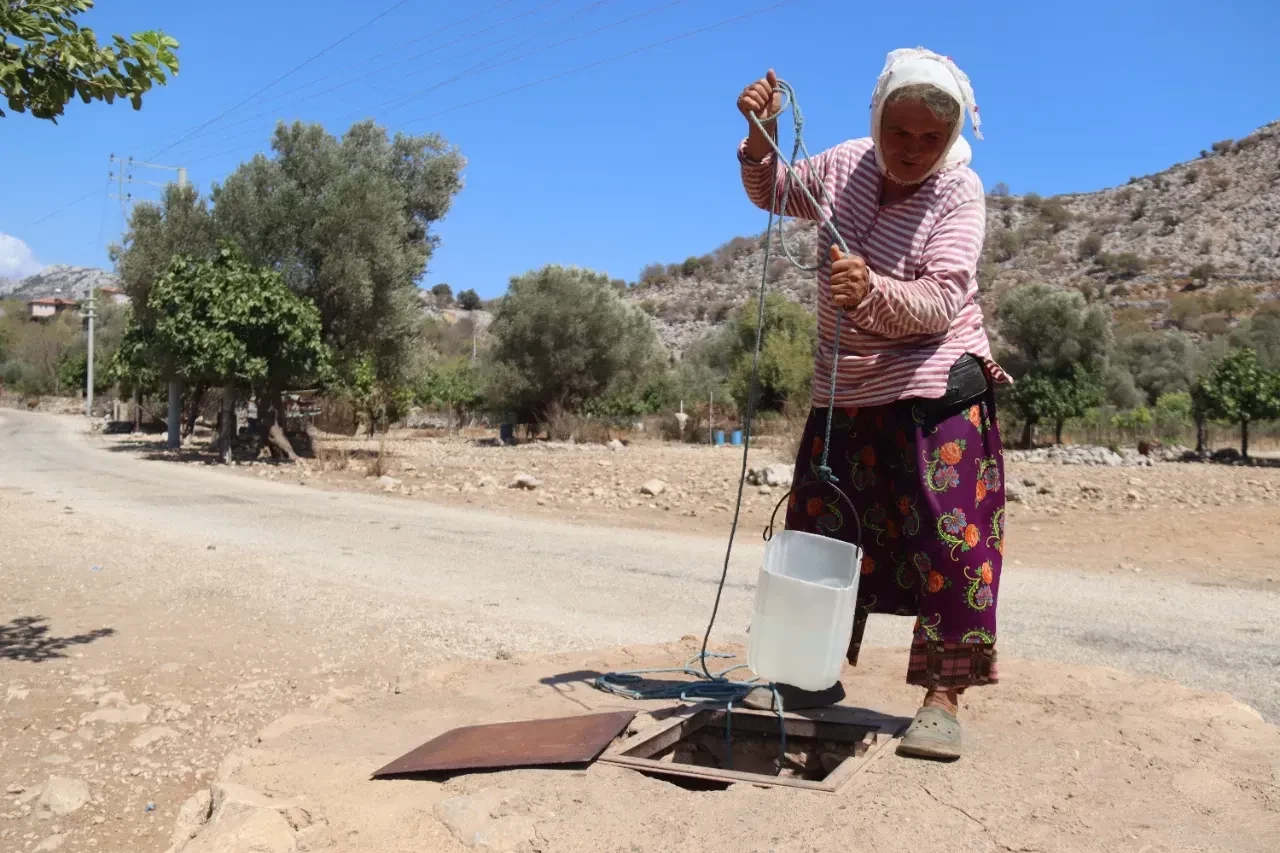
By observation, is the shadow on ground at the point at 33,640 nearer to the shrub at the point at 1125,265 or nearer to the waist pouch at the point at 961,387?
the waist pouch at the point at 961,387

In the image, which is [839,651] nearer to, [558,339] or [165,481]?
[165,481]

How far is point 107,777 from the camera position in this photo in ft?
10.8

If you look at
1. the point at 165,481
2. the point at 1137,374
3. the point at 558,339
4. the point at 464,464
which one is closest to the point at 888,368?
the point at 165,481

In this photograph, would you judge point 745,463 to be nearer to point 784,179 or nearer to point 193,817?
point 784,179

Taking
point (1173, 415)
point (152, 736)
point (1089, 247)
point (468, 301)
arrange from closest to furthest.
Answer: point (152, 736) → point (1173, 415) → point (1089, 247) → point (468, 301)

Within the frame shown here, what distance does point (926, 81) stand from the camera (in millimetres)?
2562

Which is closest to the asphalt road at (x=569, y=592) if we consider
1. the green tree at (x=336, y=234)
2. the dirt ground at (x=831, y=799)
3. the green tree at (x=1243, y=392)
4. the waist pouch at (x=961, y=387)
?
the dirt ground at (x=831, y=799)

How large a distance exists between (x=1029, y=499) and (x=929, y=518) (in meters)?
10.8

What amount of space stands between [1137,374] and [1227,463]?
17084 millimetres

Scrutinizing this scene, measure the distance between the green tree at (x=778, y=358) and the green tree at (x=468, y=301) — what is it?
63394 mm

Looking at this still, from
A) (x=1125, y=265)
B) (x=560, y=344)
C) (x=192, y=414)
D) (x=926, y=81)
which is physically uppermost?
(x=1125, y=265)

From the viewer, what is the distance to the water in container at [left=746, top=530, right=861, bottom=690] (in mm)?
2629

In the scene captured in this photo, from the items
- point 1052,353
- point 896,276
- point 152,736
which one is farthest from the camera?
point 1052,353

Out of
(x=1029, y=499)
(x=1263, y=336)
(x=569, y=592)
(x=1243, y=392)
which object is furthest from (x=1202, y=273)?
(x=569, y=592)
